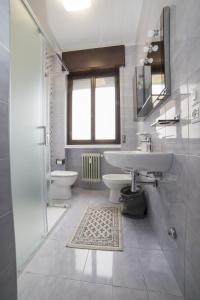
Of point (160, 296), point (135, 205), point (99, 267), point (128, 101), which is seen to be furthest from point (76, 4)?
point (160, 296)

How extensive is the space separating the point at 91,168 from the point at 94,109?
1128mm

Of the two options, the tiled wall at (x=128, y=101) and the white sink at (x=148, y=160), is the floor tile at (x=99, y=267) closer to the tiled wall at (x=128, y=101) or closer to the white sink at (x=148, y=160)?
the white sink at (x=148, y=160)

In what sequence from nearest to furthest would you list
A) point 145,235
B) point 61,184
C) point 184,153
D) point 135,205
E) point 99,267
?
1. point 184,153
2. point 99,267
3. point 145,235
4. point 135,205
5. point 61,184

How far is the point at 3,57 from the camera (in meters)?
0.72

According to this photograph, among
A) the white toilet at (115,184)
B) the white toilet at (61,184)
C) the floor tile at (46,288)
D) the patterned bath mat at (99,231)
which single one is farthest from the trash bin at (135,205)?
the floor tile at (46,288)

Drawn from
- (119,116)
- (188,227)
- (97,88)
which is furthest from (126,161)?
(97,88)

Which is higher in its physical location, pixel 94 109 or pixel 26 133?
pixel 94 109

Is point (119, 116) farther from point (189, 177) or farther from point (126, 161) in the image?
point (189, 177)

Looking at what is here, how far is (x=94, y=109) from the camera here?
3023 mm

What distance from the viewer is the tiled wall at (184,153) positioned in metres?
0.76

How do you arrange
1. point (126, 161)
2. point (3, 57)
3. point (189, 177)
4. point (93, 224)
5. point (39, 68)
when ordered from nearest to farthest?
point (3, 57), point (189, 177), point (126, 161), point (39, 68), point (93, 224)

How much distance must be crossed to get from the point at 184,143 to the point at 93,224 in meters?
1.29

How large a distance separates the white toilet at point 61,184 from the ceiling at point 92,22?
7.15 feet

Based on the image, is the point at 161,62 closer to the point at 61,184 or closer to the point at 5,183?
the point at 5,183
